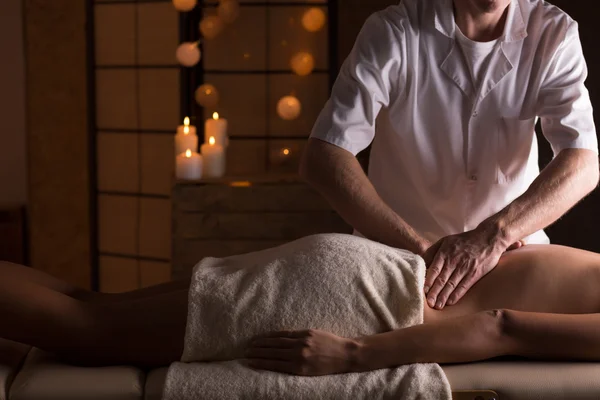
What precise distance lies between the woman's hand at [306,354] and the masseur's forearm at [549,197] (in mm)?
517

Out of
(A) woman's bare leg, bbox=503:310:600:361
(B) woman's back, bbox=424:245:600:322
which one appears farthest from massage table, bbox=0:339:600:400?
(B) woman's back, bbox=424:245:600:322

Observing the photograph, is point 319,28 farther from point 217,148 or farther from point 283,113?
point 217,148

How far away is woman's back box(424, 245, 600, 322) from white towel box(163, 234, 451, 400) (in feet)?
0.40

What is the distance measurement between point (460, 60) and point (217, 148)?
160cm

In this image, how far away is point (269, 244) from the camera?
139 inches

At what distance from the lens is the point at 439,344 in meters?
1.55

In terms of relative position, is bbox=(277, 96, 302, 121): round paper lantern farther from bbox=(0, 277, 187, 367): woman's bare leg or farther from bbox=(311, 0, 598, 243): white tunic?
bbox=(0, 277, 187, 367): woman's bare leg

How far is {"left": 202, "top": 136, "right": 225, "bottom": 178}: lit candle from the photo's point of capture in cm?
358

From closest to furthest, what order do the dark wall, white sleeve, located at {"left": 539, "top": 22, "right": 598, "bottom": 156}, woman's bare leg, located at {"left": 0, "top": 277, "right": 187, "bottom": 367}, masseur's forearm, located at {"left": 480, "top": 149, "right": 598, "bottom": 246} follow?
1. woman's bare leg, located at {"left": 0, "top": 277, "right": 187, "bottom": 367}
2. masseur's forearm, located at {"left": 480, "top": 149, "right": 598, "bottom": 246}
3. white sleeve, located at {"left": 539, "top": 22, "right": 598, "bottom": 156}
4. the dark wall

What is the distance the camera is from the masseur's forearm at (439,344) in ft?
5.04

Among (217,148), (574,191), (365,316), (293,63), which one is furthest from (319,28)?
(365,316)

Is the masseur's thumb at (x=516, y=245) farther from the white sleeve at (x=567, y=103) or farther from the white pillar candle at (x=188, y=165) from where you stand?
the white pillar candle at (x=188, y=165)

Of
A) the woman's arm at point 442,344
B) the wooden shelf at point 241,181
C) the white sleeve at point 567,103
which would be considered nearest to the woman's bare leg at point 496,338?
the woman's arm at point 442,344

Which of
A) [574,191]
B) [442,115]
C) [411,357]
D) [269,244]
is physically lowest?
[269,244]
